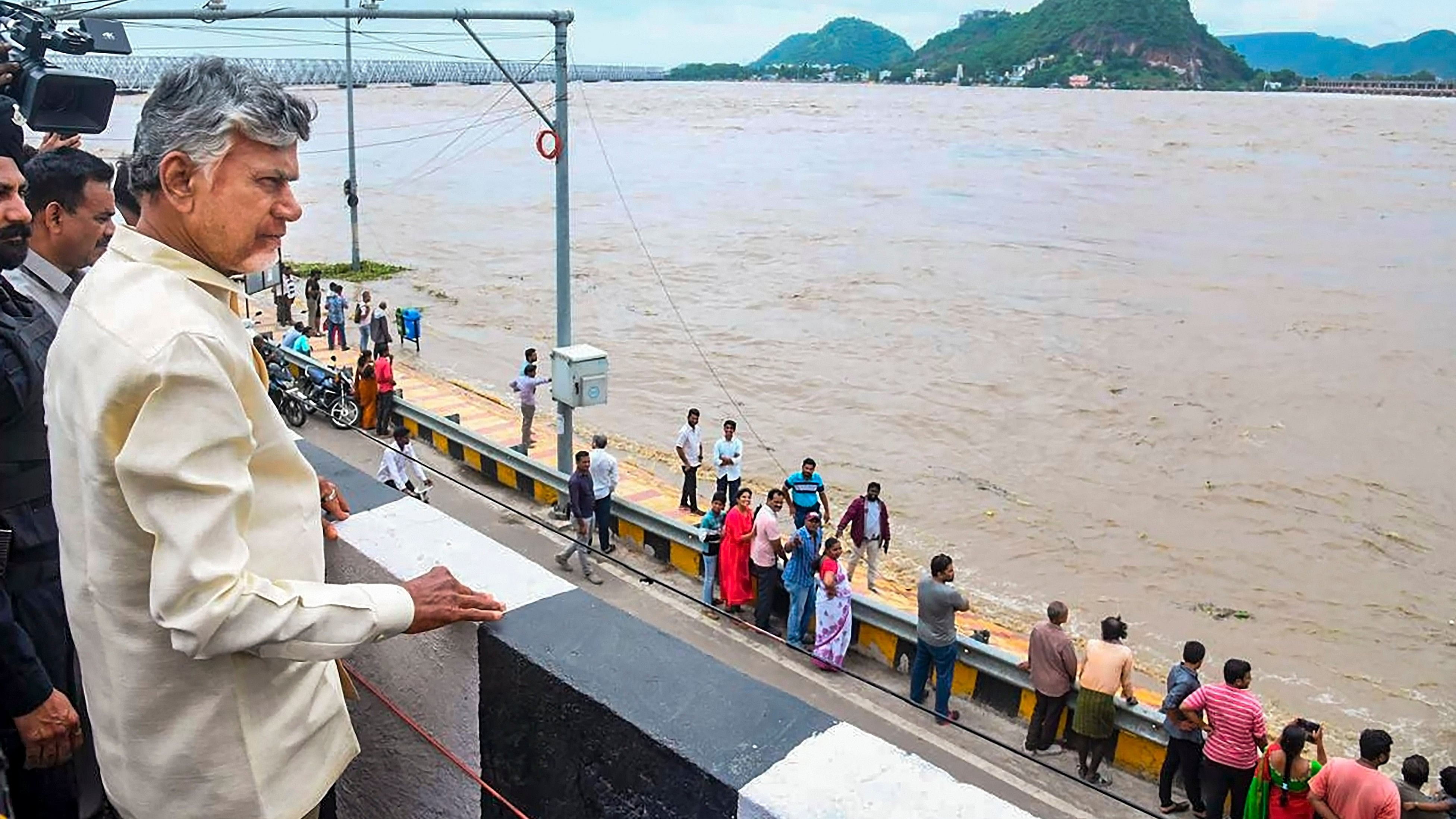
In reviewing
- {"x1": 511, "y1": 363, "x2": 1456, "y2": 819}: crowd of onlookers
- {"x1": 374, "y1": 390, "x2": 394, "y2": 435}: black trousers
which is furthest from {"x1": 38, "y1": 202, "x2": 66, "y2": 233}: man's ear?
{"x1": 374, "y1": 390, "x2": 394, "y2": 435}: black trousers

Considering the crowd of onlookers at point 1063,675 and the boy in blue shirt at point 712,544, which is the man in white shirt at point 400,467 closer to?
the crowd of onlookers at point 1063,675

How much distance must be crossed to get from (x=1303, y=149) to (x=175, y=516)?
7176 centimetres

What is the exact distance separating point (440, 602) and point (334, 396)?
1360 cm

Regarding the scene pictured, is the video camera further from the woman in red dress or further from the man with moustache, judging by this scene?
the woman in red dress

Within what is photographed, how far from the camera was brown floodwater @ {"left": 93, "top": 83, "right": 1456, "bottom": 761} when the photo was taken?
1213 centimetres

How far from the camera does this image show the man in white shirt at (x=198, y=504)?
4.32 ft

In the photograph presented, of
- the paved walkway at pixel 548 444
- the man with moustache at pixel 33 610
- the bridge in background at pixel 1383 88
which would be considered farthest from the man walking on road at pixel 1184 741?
the bridge in background at pixel 1383 88

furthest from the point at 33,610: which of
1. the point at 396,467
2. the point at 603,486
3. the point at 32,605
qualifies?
the point at 396,467

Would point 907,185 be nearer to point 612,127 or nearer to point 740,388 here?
point 740,388

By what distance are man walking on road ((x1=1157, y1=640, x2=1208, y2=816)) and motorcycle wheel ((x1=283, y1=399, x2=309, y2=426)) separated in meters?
11.0

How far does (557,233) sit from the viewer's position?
425 inches

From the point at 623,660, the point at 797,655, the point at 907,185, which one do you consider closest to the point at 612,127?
the point at 907,185

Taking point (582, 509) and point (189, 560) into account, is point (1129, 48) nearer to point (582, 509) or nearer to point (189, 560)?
point (582, 509)

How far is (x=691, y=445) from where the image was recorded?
1212cm
